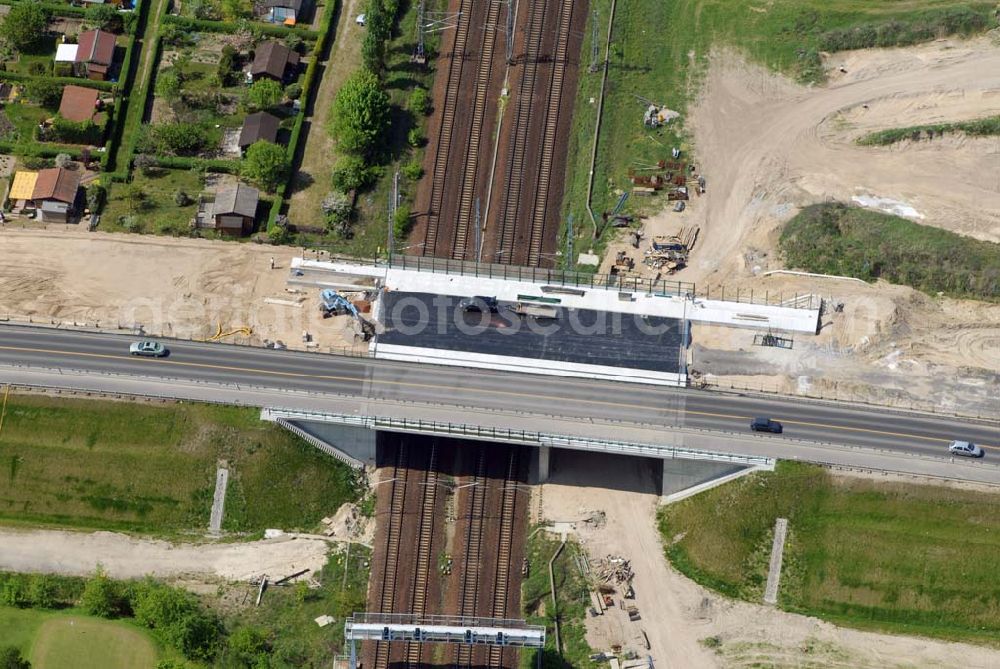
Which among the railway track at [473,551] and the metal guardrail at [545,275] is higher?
the metal guardrail at [545,275]

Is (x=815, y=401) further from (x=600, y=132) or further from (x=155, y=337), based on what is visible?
(x=155, y=337)

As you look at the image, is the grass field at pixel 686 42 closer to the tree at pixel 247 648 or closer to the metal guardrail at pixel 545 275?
the metal guardrail at pixel 545 275

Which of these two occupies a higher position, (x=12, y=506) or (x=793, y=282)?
(x=793, y=282)

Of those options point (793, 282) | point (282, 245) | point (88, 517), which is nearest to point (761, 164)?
point (793, 282)

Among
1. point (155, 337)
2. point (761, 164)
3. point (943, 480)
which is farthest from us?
point (761, 164)

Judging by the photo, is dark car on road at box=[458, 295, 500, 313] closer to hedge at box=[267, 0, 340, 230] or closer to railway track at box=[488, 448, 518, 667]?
railway track at box=[488, 448, 518, 667]

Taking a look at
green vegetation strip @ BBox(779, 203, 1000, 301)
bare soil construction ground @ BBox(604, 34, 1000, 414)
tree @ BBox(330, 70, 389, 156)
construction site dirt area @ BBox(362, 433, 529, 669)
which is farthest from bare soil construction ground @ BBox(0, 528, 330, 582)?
green vegetation strip @ BBox(779, 203, 1000, 301)

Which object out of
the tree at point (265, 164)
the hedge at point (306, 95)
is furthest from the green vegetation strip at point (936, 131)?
the tree at point (265, 164)
